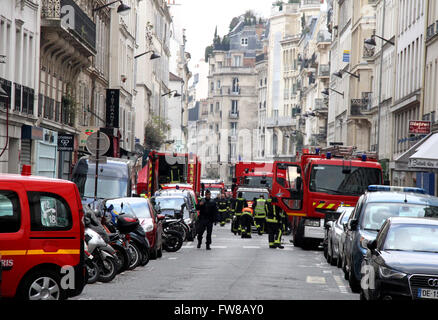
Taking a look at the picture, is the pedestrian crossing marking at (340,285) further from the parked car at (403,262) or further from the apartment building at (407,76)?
the apartment building at (407,76)

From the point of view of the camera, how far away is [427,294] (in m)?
14.1

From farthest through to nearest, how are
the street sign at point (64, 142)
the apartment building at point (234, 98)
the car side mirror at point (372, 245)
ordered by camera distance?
1. the apartment building at point (234, 98)
2. the street sign at point (64, 142)
3. the car side mirror at point (372, 245)

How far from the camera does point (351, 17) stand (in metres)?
82.2

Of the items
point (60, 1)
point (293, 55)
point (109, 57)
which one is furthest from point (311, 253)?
point (293, 55)

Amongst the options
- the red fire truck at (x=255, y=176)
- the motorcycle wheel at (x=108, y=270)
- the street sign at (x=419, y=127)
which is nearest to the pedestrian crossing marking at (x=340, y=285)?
the motorcycle wheel at (x=108, y=270)

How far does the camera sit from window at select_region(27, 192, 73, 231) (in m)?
14.4

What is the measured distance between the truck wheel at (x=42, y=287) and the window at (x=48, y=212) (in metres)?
0.59

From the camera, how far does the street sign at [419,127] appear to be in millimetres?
45406

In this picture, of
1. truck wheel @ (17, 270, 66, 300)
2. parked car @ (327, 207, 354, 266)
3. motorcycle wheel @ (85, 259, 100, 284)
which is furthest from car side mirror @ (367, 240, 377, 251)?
parked car @ (327, 207, 354, 266)

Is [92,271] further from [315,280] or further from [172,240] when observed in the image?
[172,240]

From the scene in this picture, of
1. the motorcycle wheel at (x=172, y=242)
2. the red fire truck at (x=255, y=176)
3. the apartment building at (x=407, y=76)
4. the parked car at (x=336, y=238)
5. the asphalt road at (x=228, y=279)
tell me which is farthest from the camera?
the red fire truck at (x=255, y=176)

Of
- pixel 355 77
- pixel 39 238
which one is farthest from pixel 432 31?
pixel 39 238

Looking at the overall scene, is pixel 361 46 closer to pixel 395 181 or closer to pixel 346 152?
pixel 395 181
